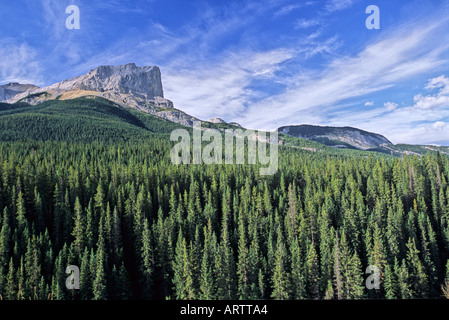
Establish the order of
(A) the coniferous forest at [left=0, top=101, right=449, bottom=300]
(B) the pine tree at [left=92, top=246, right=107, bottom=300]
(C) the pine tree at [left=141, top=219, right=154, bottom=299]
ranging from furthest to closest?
(C) the pine tree at [left=141, top=219, right=154, bottom=299] < (A) the coniferous forest at [left=0, top=101, right=449, bottom=300] < (B) the pine tree at [left=92, top=246, right=107, bottom=300]

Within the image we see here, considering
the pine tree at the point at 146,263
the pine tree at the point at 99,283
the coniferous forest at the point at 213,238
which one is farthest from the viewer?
the pine tree at the point at 146,263

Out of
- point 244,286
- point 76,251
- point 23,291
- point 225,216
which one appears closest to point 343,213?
point 225,216

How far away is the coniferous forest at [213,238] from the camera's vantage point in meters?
59.9

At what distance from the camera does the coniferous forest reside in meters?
Answer: 59.9

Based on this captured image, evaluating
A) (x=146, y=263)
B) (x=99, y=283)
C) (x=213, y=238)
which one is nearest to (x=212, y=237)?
(x=213, y=238)

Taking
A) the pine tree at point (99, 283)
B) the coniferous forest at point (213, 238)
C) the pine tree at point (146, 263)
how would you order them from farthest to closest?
1. the pine tree at point (146, 263)
2. the coniferous forest at point (213, 238)
3. the pine tree at point (99, 283)

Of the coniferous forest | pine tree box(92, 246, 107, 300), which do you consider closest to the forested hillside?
pine tree box(92, 246, 107, 300)

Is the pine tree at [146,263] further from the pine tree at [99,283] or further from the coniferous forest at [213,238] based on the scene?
the pine tree at [99,283]

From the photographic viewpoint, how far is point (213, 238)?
6812cm

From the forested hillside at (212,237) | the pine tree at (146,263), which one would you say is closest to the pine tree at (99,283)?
the forested hillside at (212,237)

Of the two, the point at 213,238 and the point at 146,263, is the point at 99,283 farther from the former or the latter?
the point at 213,238

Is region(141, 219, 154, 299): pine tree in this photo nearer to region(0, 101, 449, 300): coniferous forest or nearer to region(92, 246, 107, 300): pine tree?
region(0, 101, 449, 300): coniferous forest
